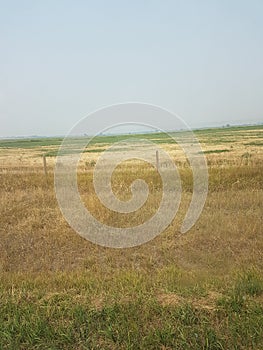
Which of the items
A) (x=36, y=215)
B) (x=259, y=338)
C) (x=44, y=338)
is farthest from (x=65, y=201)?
(x=259, y=338)

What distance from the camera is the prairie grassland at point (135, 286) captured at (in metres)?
3.05

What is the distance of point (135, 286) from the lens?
4008 mm

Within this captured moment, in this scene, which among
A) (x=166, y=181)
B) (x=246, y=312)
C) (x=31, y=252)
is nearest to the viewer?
(x=246, y=312)

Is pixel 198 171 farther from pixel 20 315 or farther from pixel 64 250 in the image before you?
pixel 20 315

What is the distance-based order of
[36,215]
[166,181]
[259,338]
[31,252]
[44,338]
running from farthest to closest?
[166,181], [36,215], [31,252], [44,338], [259,338]

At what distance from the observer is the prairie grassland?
10.0 feet

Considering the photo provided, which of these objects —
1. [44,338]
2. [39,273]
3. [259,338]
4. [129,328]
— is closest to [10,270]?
[39,273]

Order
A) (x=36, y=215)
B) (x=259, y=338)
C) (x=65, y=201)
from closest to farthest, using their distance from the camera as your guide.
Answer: (x=259, y=338), (x=36, y=215), (x=65, y=201)

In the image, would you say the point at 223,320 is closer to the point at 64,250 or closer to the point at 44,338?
the point at 44,338

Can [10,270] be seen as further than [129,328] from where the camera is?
Yes

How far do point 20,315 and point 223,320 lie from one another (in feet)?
7.16

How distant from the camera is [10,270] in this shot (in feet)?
16.8

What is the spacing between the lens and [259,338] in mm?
2904

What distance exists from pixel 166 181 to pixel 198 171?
7.65ft
